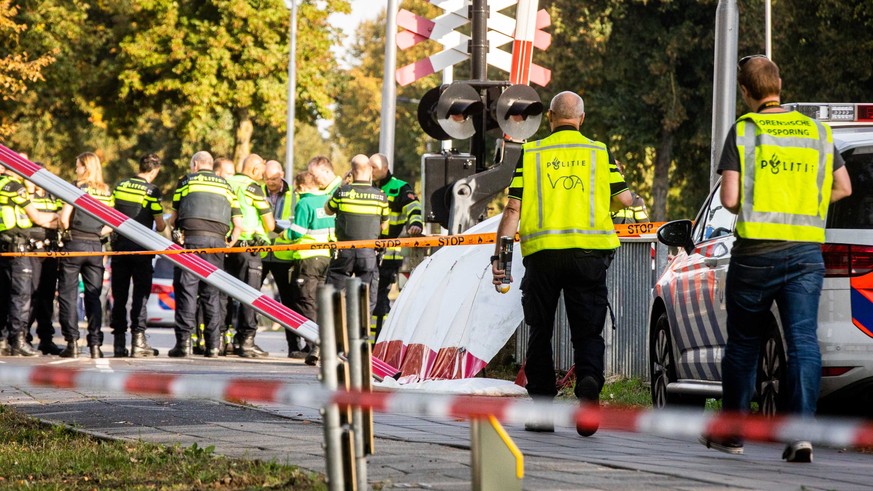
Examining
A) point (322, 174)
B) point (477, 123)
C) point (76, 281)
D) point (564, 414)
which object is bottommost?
point (564, 414)

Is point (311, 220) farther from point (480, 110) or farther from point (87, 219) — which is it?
point (480, 110)

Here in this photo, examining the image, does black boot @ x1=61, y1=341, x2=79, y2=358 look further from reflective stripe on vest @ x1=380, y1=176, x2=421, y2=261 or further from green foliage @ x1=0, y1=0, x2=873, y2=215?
green foliage @ x1=0, y1=0, x2=873, y2=215

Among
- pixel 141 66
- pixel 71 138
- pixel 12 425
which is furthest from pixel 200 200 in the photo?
pixel 71 138

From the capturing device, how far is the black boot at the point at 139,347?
16531 mm

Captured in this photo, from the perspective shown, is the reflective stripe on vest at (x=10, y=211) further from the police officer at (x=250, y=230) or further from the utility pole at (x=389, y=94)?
the utility pole at (x=389, y=94)

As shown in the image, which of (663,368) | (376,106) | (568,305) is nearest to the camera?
(568,305)

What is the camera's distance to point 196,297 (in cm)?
1672

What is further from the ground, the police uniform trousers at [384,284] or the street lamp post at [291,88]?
the street lamp post at [291,88]

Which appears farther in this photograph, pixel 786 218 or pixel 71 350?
pixel 71 350

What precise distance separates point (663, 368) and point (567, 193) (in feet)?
6.51

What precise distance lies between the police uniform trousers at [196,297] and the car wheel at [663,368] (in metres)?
6.70

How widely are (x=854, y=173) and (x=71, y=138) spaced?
4264 centimetres

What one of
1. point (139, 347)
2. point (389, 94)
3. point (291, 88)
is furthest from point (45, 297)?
point (291, 88)

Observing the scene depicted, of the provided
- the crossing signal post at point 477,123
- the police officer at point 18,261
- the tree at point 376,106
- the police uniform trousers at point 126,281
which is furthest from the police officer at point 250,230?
the tree at point 376,106
